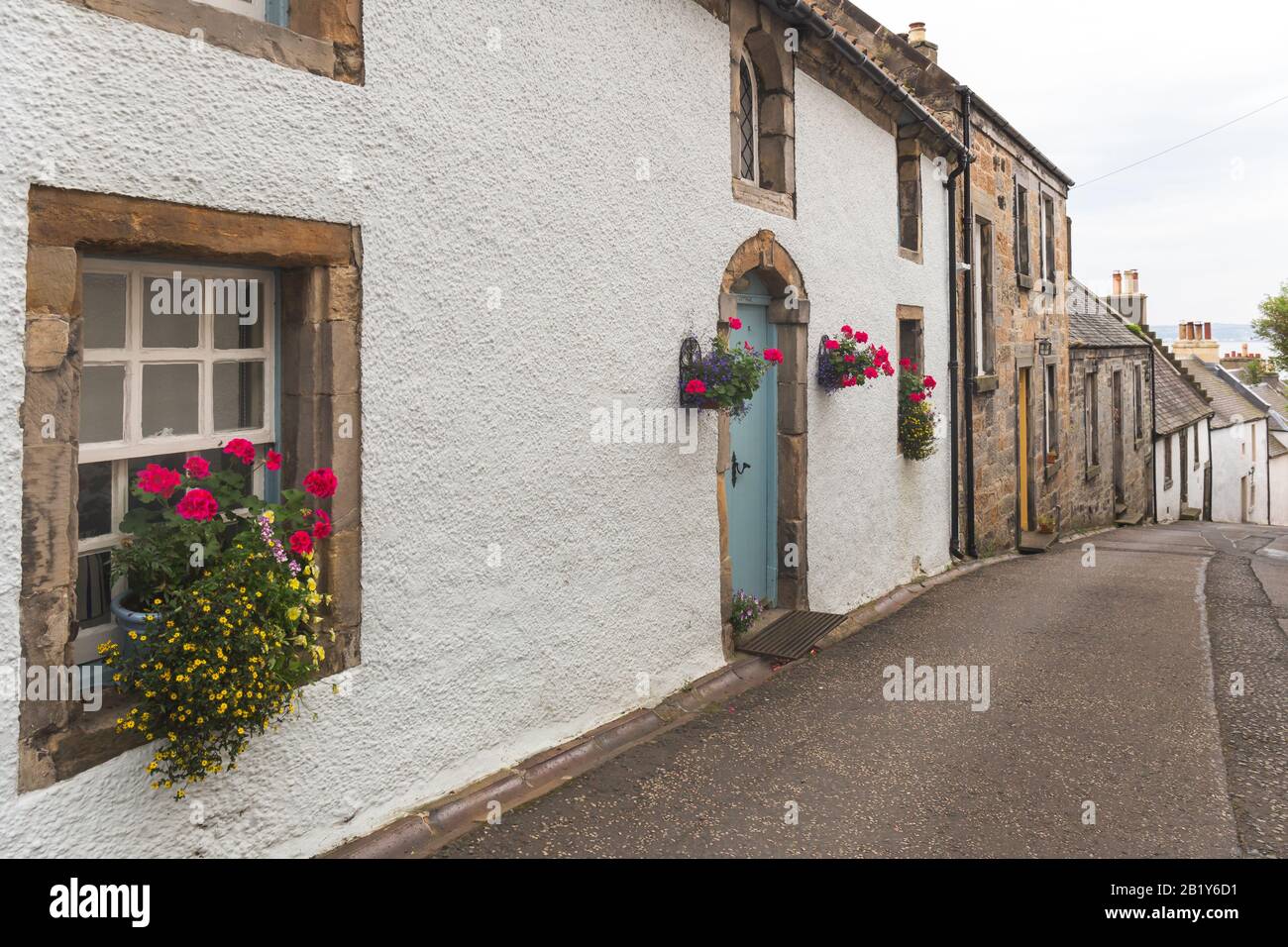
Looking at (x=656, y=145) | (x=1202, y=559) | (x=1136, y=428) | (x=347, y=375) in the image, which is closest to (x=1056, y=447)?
(x=1202, y=559)

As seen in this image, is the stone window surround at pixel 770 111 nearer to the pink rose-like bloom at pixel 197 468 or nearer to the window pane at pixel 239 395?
the window pane at pixel 239 395

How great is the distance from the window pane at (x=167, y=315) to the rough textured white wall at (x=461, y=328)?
0.39 metres

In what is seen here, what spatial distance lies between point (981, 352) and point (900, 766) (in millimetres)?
9055

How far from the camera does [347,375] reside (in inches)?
153

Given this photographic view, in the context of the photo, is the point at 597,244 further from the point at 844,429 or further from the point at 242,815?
the point at 844,429

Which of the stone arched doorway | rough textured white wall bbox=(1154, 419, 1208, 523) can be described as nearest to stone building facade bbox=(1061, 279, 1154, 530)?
rough textured white wall bbox=(1154, 419, 1208, 523)

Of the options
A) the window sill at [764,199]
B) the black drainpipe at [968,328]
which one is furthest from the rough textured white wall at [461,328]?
the black drainpipe at [968,328]

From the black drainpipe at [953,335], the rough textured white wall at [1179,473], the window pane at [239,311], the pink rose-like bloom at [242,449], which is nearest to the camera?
the pink rose-like bloom at [242,449]

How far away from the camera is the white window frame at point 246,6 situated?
141 inches

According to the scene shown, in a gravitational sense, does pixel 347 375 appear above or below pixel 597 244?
below

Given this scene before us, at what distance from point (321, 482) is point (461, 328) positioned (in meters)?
1.11

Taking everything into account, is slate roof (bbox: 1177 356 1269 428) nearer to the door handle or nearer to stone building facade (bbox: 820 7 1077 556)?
stone building facade (bbox: 820 7 1077 556)

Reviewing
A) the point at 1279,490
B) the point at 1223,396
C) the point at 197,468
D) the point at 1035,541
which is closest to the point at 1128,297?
the point at 1223,396

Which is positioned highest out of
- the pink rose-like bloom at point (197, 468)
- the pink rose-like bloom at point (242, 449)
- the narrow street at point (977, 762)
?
the pink rose-like bloom at point (242, 449)
